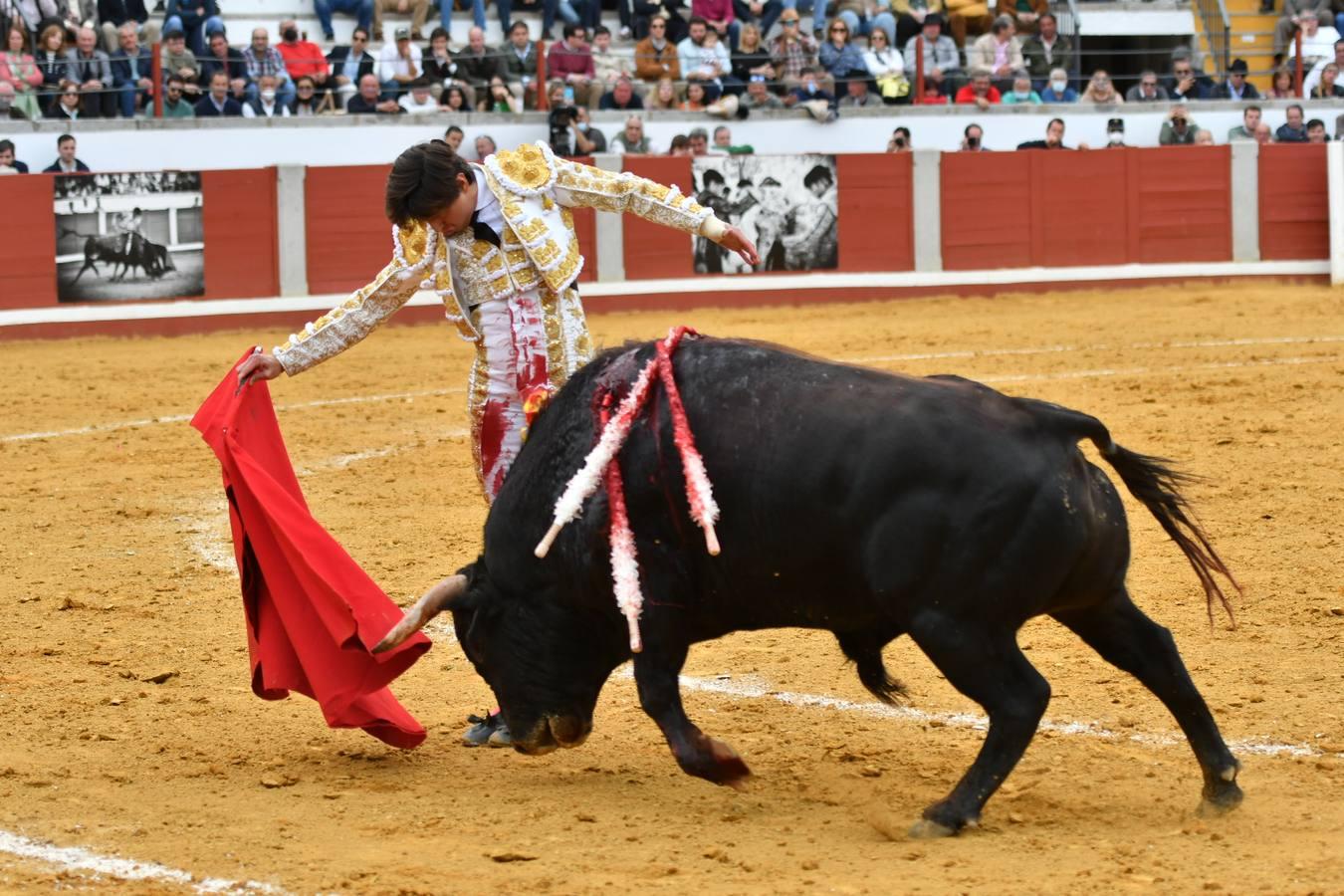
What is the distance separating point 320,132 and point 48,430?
5.76 metres

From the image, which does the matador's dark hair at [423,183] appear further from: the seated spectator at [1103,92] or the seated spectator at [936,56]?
the seated spectator at [1103,92]

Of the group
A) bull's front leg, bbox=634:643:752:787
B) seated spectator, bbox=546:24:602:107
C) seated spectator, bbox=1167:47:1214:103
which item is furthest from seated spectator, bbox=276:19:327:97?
bull's front leg, bbox=634:643:752:787

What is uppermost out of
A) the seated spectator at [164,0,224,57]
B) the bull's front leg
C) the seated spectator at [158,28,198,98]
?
the seated spectator at [164,0,224,57]

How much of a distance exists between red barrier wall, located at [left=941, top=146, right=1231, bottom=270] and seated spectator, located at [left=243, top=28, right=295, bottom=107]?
17.0ft

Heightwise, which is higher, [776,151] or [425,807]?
[776,151]

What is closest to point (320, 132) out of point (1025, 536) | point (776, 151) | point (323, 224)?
point (323, 224)

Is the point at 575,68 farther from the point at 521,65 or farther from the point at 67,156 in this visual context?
the point at 67,156

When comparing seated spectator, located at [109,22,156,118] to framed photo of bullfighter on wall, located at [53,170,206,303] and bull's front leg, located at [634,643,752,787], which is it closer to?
framed photo of bullfighter on wall, located at [53,170,206,303]

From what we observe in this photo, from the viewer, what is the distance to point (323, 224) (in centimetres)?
1338

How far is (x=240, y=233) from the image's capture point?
13117 mm

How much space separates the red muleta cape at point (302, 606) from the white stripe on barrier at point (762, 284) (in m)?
8.43

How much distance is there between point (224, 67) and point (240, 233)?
1.78 meters

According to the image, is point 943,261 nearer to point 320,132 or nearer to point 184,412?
point 320,132

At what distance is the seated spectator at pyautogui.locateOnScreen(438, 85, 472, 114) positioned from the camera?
14.3 metres
